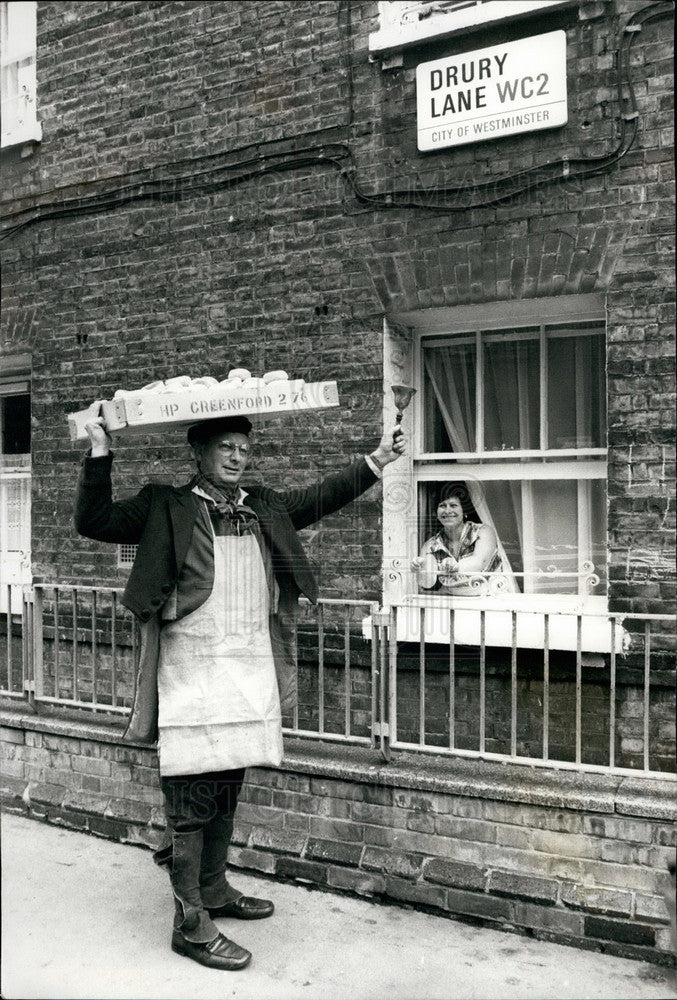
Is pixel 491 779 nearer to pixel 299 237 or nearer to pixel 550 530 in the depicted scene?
pixel 550 530

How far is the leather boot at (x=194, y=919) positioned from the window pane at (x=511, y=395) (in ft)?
8.50

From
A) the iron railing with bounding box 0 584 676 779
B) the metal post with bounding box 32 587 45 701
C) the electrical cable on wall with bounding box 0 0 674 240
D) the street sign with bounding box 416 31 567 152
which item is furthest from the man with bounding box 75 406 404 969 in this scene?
the metal post with bounding box 32 587 45 701

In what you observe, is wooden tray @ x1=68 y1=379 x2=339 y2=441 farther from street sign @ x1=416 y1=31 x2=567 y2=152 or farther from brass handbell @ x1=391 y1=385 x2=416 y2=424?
street sign @ x1=416 y1=31 x2=567 y2=152

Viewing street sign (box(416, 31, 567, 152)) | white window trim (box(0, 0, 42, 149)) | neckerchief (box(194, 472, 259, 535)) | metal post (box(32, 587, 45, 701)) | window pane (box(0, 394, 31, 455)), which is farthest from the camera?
window pane (box(0, 394, 31, 455))

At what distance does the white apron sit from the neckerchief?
69 millimetres

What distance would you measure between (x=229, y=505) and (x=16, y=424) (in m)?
3.60

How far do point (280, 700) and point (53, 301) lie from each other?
3.56 m

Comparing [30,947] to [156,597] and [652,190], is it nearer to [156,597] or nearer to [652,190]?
[156,597]

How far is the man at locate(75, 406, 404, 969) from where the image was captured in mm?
4066

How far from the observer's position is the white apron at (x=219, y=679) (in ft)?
13.4

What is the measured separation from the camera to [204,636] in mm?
4105

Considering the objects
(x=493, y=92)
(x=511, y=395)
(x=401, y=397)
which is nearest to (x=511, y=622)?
(x=511, y=395)

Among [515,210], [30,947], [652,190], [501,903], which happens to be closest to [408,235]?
[515,210]

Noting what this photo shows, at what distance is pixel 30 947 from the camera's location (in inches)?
168
